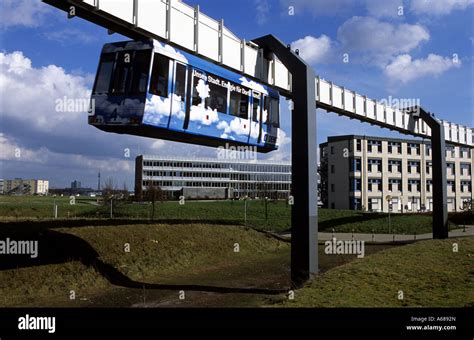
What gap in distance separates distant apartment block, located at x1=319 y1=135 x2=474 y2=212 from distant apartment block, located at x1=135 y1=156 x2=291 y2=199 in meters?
17.9

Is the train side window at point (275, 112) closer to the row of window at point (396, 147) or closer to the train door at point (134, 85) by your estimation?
the train door at point (134, 85)

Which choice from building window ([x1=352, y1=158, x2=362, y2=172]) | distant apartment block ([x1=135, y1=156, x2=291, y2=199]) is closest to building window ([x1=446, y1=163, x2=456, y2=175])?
building window ([x1=352, y1=158, x2=362, y2=172])

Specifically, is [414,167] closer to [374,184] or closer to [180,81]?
[374,184]

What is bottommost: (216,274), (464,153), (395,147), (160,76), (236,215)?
(216,274)

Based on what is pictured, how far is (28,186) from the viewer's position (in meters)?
112

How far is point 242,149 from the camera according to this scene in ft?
53.9

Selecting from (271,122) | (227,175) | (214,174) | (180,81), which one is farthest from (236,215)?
(227,175)

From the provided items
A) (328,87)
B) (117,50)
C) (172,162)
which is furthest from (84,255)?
(172,162)

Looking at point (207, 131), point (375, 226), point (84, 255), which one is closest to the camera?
point (207, 131)

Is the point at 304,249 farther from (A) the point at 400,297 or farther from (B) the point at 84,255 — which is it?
(B) the point at 84,255

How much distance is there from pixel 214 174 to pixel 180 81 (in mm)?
95309

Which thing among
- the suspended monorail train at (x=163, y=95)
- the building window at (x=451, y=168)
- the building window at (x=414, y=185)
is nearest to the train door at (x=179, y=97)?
the suspended monorail train at (x=163, y=95)

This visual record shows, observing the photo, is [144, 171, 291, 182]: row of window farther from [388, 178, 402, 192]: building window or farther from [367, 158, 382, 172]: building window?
[388, 178, 402, 192]: building window
